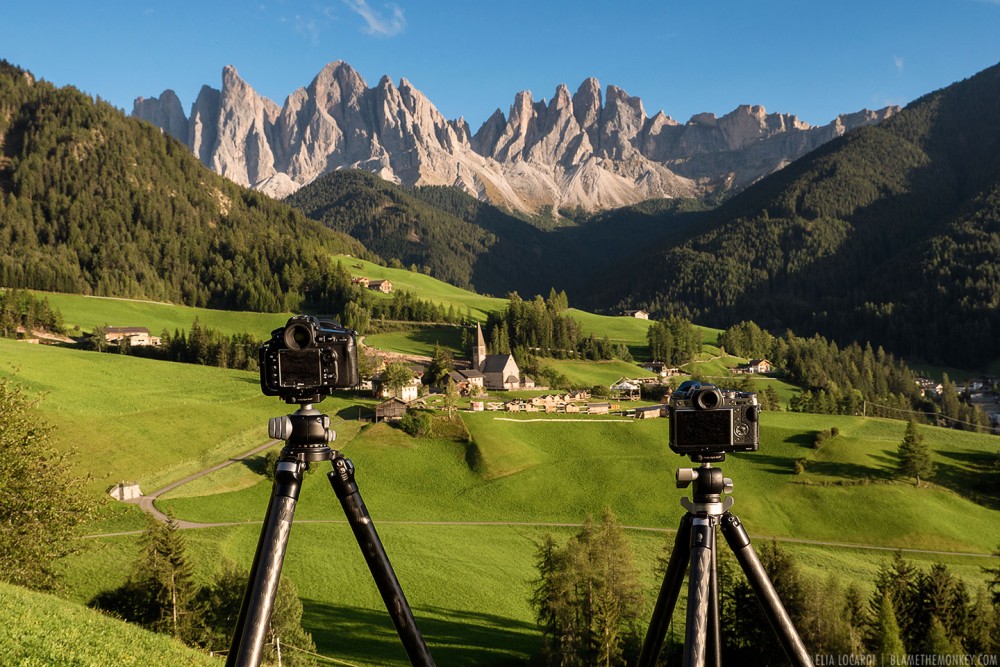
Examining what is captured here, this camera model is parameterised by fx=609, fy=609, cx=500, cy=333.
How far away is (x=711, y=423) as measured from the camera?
4.49m

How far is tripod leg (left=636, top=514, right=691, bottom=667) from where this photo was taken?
4832 millimetres

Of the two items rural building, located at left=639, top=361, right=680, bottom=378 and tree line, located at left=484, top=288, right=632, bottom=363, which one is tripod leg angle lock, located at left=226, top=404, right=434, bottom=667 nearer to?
tree line, located at left=484, top=288, right=632, bottom=363

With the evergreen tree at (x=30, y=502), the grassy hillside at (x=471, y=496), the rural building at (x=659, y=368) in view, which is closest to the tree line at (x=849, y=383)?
the grassy hillside at (x=471, y=496)

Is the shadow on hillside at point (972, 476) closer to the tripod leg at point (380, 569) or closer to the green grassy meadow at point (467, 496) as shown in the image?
the green grassy meadow at point (467, 496)

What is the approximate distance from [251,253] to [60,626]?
520ft

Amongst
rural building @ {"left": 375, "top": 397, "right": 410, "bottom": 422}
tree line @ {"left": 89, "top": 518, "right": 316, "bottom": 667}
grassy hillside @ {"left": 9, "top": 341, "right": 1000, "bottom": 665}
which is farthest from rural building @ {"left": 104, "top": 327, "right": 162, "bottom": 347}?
tree line @ {"left": 89, "top": 518, "right": 316, "bottom": 667}

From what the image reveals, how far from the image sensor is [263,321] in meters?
114

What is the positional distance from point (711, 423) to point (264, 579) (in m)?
3.27

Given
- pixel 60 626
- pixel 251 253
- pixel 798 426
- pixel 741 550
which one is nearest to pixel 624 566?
pixel 60 626

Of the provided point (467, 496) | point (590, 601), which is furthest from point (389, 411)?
point (590, 601)

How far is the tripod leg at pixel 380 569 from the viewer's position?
4432 millimetres

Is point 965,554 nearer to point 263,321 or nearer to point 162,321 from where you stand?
point 263,321

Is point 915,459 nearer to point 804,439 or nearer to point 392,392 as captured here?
point 804,439

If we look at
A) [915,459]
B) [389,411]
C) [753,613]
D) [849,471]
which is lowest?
[753,613]
